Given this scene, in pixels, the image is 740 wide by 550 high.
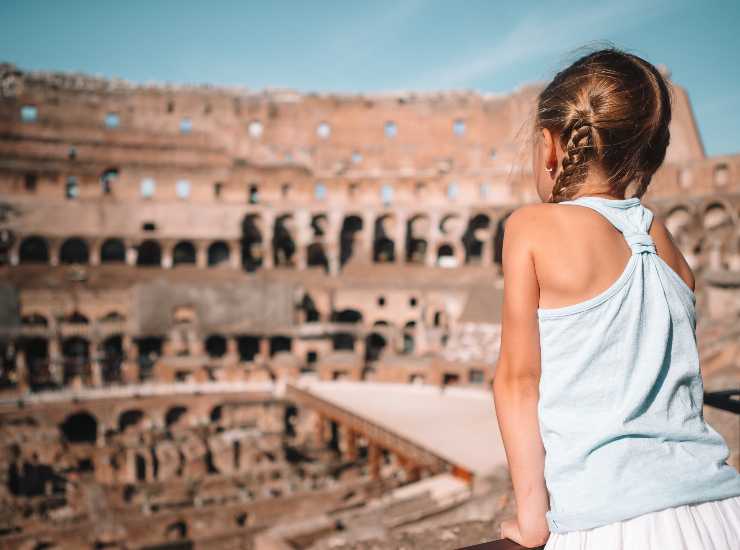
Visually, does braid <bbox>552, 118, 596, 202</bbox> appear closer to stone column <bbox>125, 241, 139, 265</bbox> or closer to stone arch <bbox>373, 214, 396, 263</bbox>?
stone column <bbox>125, 241, 139, 265</bbox>

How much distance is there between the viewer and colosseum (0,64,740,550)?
A: 45.5 feet

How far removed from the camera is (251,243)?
34.0 meters

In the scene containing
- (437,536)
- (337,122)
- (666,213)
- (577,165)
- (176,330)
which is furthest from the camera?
(337,122)

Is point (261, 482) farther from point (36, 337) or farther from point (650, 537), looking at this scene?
point (650, 537)

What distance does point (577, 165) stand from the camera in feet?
5.28

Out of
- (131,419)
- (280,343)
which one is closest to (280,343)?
(280,343)

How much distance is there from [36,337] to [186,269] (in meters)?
8.05

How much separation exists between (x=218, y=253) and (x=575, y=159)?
108ft

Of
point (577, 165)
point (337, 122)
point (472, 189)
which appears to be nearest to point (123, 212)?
point (337, 122)

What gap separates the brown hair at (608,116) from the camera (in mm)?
1557

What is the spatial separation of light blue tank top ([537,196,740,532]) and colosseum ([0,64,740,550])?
2.86 meters

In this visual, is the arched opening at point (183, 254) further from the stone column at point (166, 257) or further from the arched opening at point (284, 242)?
the arched opening at point (284, 242)

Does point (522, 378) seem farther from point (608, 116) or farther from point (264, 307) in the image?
point (264, 307)

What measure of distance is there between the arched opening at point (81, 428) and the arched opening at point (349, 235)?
16607mm
